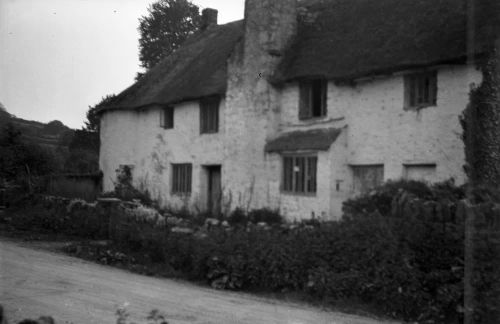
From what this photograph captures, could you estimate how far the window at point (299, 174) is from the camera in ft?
63.4

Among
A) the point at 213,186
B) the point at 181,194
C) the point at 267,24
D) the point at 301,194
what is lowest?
the point at 181,194

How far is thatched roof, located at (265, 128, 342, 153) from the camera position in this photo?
18.8 meters

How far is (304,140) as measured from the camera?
1955 centimetres

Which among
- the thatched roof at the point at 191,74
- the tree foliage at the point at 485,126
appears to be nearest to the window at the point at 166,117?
the thatched roof at the point at 191,74

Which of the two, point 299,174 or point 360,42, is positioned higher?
point 360,42

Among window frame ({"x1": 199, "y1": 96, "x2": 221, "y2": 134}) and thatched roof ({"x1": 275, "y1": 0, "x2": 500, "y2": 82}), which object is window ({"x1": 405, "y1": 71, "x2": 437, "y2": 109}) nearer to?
thatched roof ({"x1": 275, "y1": 0, "x2": 500, "y2": 82})

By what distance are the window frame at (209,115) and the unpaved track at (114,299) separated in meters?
12.2

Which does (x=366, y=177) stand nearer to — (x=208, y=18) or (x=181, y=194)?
(x=181, y=194)

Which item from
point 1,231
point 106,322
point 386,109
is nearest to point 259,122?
point 386,109

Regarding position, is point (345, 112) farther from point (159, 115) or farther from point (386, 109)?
point (159, 115)

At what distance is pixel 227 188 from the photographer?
22.0 metres

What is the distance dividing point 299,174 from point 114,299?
11.4 m

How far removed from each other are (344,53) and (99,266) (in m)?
11.0

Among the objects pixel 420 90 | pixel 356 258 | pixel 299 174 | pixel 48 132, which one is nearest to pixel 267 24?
pixel 299 174
